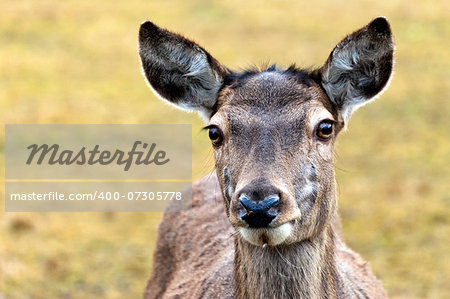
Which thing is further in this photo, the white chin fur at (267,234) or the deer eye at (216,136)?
the deer eye at (216,136)

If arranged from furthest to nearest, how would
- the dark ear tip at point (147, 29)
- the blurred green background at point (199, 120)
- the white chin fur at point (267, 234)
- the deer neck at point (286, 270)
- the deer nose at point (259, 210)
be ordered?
the blurred green background at point (199, 120), the dark ear tip at point (147, 29), the deer neck at point (286, 270), the white chin fur at point (267, 234), the deer nose at point (259, 210)

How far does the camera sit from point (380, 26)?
17.9 ft

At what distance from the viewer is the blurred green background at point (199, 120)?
37.2 ft

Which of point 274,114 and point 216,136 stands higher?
point 274,114

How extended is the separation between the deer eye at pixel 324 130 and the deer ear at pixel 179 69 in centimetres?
91

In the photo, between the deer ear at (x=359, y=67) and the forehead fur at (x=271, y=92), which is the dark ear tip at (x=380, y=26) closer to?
the deer ear at (x=359, y=67)

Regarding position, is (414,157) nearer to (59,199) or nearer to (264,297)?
(59,199)

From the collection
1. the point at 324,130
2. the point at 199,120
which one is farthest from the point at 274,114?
the point at 199,120

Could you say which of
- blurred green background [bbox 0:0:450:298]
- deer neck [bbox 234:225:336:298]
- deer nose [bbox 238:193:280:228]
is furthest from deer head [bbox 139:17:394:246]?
blurred green background [bbox 0:0:450:298]

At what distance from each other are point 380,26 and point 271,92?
2.91ft

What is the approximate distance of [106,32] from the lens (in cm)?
2684

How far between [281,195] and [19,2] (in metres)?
25.6

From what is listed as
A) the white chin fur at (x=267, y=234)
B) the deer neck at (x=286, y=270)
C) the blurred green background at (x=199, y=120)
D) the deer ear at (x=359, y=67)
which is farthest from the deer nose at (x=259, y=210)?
the blurred green background at (x=199, y=120)

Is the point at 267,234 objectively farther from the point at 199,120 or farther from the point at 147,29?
the point at 199,120
